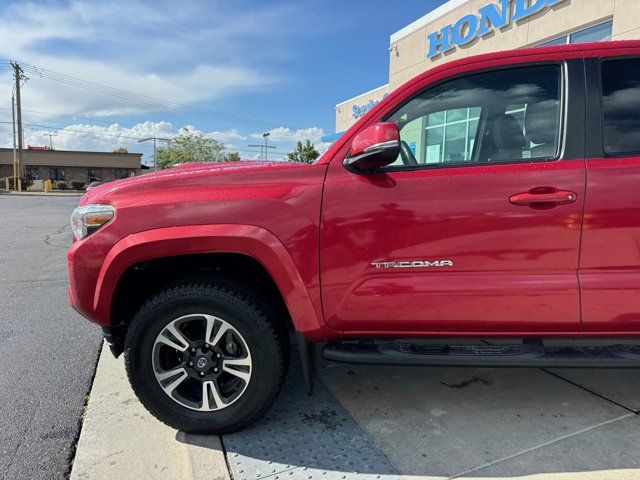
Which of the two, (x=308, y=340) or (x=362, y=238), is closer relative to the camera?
(x=362, y=238)

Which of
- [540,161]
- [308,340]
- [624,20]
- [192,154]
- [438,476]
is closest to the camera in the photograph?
[438,476]

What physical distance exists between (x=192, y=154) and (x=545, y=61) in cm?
6515

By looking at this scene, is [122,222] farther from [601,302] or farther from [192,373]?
[601,302]

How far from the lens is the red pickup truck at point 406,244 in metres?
2.23

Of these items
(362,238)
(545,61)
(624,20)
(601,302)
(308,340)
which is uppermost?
(624,20)

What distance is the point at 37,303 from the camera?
16.7 feet

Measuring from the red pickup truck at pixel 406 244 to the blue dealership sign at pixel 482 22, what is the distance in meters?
10.9

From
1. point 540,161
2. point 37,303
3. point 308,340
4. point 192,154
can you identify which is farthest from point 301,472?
point 192,154

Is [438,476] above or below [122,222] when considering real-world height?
below

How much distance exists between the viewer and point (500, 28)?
12680 millimetres

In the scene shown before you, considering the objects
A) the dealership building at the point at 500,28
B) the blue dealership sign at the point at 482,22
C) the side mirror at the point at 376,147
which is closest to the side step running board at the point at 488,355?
the side mirror at the point at 376,147

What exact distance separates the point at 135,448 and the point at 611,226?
2702 millimetres

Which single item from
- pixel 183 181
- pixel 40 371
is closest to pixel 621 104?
pixel 183 181

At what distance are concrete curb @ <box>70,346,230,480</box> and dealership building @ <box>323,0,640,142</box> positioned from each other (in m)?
5.57
